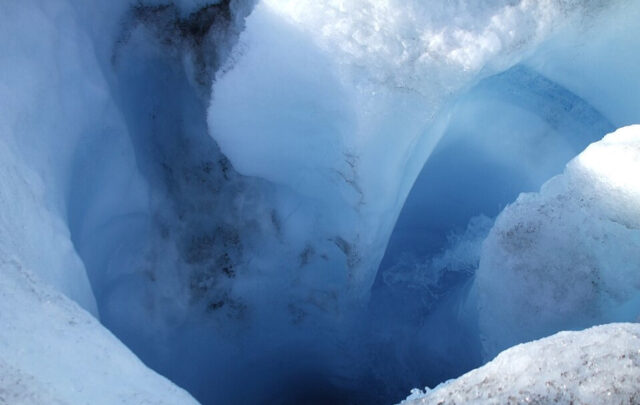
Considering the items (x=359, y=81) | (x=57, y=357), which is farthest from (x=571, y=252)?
(x=57, y=357)

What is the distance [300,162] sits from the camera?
151cm

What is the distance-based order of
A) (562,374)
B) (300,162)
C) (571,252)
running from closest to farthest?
1. (562,374)
2. (571,252)
3. (300,162)

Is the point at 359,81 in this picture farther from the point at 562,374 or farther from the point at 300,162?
the point at 562,374

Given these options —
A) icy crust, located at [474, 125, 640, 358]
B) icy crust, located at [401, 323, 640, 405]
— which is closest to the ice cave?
icy crust, located at [474, 125, 640, 358]

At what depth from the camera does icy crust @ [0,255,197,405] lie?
0.69m

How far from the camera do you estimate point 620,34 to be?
1.49m

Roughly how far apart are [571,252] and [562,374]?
67 cm

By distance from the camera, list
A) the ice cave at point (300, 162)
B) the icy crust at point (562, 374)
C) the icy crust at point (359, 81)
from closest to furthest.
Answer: the icy crust at point (562, 374), the ice cave at point (300, 162), the icy crust at point (359, 81)

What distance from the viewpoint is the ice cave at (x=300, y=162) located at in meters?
1.21

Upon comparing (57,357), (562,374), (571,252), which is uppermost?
(571,252)

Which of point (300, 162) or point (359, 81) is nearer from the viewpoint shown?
point (359, 81)

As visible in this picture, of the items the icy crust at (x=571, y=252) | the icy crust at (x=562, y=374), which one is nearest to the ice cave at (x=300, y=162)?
the icy crust at (x=571, y=252)

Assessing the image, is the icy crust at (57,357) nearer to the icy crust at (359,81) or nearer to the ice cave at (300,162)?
the ice cave at (300,162)

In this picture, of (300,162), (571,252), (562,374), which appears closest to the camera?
(562,374)
